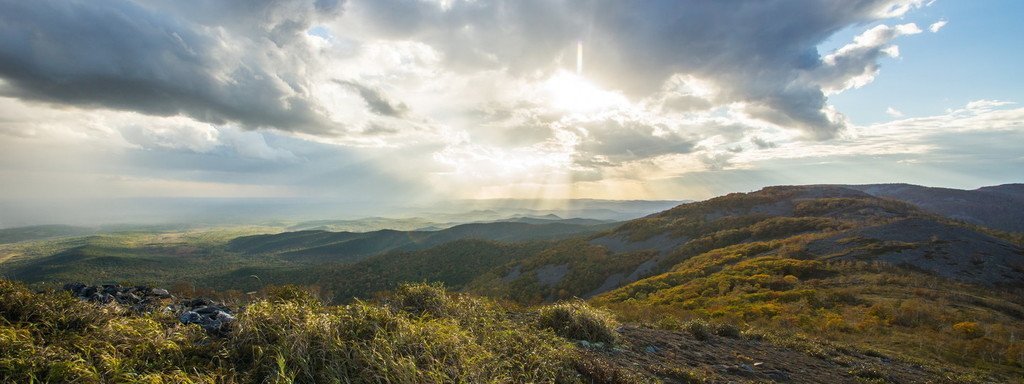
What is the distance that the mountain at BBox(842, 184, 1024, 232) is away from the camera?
13800cm

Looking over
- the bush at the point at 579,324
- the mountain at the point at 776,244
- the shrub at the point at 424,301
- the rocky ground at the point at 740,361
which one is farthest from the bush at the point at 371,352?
the mountain at the point at 776,244

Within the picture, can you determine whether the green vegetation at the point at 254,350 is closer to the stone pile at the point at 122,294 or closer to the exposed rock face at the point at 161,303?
the exposed rock face at the point at 161,303

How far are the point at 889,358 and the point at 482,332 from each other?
14142mm

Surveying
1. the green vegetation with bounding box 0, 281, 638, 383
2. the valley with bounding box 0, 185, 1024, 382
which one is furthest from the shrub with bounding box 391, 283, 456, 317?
the valley with bounding box 0, 185, 1024, 382

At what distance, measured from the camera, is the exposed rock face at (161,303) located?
7949 millimetres

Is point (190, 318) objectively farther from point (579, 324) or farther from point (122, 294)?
point (579, 324)

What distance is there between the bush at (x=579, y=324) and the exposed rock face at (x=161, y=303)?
23.8ft

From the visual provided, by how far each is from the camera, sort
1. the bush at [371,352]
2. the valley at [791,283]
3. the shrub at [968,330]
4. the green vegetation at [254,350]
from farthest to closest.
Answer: the shrub at [968,330], the valley at [791,283], the bush at [371,352], the green vegetation at [254,350]

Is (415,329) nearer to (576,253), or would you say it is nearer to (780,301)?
(780,301)

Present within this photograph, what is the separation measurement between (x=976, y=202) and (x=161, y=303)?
786 ft

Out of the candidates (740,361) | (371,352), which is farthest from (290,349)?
(740,361)

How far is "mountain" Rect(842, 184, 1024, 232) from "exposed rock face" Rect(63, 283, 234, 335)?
17622 cm

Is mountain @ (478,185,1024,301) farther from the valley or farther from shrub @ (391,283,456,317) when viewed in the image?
shrub @ (391,283,456,317)

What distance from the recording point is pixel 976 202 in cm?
15562
